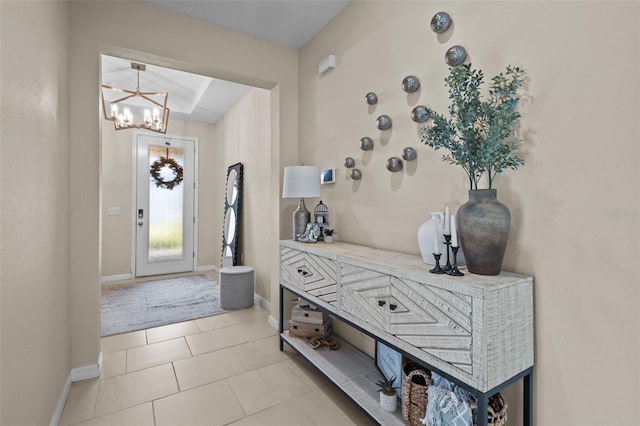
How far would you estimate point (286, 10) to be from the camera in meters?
2.50

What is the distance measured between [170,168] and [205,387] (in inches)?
168

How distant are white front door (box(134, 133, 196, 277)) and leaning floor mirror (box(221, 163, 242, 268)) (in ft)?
3.03

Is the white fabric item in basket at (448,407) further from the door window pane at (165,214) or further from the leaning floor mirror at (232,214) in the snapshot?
the door window pane at (165,214)

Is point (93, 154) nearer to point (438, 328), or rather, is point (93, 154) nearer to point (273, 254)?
Result: point (273, 254)

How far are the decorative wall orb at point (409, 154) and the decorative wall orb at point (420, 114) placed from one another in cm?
18

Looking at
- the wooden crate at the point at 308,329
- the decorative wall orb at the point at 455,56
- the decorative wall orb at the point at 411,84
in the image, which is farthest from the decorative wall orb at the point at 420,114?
the wooden crate at the point at 308,329

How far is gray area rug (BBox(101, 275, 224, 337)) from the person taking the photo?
3.21 metres

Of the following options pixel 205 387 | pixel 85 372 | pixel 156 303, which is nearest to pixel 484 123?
pixel 205 387

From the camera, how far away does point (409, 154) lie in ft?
6.23

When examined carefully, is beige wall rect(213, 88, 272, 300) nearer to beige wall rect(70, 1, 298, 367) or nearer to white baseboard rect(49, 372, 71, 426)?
beige wall rect(70, 1, 298, 367)

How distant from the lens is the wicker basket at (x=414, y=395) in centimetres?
147

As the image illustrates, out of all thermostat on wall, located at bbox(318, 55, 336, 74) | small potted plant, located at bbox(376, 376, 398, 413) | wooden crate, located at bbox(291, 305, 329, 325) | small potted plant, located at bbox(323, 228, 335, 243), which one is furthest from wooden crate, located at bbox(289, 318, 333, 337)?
thermostat on wall, located at bbox(318, 55, 336, 74)

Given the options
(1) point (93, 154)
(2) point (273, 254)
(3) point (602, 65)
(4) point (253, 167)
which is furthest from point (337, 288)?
(4) point (253, 167)

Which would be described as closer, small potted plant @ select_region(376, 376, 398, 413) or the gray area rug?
small potted plant @ select_region(376, 376, 398, 413)
